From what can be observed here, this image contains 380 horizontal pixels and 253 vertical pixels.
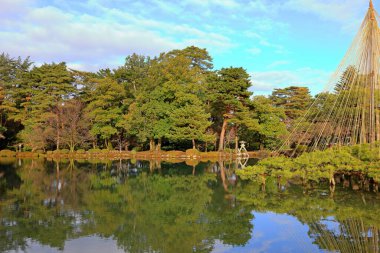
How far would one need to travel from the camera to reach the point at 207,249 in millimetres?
7863

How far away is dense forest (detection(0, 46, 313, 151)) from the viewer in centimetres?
3275

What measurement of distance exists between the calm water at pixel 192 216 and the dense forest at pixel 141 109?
1601cm

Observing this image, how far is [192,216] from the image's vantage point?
1089 cm

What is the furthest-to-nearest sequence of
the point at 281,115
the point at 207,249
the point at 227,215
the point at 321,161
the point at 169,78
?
the point at 281,115
the point at 169,78
the point at 321,161
the point at 227,215
the point at 207,249

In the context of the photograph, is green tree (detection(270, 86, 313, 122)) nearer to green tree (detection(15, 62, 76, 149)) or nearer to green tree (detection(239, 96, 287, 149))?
green tree (detection(239, 96, 287, 149))

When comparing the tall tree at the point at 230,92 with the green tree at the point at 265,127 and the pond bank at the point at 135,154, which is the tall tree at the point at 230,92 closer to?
the green tree at the point at 265,127

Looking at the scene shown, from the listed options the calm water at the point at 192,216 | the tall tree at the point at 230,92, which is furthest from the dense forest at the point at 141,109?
the calm water at the point at 192,216

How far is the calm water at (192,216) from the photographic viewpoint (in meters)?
8.23

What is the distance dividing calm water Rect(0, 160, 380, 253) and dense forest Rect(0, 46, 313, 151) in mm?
16010

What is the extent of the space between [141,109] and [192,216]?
941 inches

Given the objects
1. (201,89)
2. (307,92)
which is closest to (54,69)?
(201,89)

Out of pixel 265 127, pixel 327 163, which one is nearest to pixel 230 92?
pixel 265 127

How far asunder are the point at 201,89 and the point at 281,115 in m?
8.83

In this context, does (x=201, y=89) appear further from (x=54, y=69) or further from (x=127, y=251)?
(x=127, y=251)
